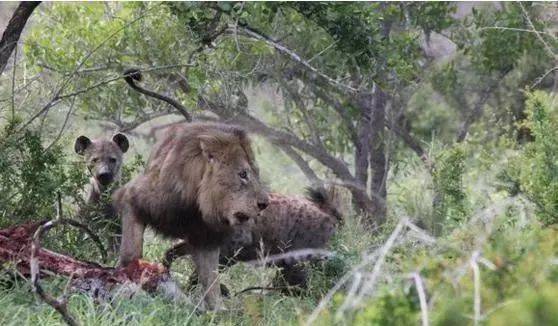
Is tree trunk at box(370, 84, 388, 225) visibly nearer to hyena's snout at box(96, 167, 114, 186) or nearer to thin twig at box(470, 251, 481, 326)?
hyena's snout at box(96, 167, 114, 186)

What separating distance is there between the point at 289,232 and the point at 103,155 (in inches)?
62.0

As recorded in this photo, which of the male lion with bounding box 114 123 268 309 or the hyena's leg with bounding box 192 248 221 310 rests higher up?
the male lion with bounding box 114 123 268 309

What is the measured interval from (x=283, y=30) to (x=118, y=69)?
1.47 m

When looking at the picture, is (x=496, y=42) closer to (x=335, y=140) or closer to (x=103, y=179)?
(x=335, y=140)

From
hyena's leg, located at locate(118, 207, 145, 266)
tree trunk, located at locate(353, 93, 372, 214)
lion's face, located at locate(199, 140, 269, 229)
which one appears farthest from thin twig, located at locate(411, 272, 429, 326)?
tree trunk, located at locate(353, 93, 372, 214)

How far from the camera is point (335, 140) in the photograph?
11.7 m

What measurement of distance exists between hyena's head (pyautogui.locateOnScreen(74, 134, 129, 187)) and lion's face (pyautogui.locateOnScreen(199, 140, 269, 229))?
1924 mm

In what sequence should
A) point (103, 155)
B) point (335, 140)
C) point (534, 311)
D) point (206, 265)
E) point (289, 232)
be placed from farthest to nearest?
point (335, 140) → point (103, 155) → point (289, 232) → point (206, 265) → point (534, 311)

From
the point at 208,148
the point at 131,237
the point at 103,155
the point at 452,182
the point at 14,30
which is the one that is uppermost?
the point at 14,30

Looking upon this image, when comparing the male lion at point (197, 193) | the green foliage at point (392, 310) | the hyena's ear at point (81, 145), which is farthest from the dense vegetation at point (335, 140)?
the male lion at point (197, 193)

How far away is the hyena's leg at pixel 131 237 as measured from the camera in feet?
20.9

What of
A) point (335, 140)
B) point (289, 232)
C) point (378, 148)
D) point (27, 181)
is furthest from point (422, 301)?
point (335, 140)

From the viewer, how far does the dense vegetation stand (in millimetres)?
3758

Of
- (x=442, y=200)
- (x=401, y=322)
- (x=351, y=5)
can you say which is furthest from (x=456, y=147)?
(x=401, y=322)
